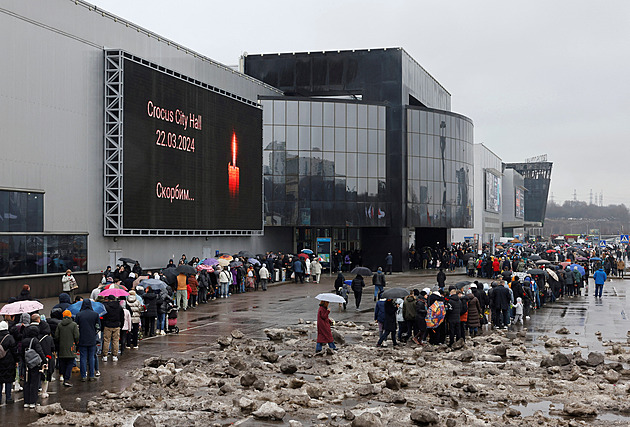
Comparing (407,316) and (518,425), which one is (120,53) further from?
(518,425)

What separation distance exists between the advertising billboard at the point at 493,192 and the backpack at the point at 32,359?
105 meters

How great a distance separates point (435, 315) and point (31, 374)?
11018 mm

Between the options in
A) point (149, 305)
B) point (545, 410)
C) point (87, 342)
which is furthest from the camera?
point (149, 305)

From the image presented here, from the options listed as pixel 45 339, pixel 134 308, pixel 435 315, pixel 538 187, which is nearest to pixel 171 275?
pixel 134 308

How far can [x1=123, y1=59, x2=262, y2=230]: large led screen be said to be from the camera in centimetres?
3506

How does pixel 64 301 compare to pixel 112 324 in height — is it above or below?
above

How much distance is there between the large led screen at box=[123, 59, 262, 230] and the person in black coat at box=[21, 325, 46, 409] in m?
21.2

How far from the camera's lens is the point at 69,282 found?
2833cm

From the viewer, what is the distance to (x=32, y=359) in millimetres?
13180

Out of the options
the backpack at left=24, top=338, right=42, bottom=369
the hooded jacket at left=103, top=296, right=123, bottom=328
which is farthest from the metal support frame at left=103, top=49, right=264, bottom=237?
the backpack at left=24, top=338, right=42, bottom=369

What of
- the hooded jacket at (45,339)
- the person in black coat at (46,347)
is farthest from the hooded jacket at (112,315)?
the hooded jacket at (45,339)

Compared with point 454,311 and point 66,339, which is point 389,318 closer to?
point 454,311

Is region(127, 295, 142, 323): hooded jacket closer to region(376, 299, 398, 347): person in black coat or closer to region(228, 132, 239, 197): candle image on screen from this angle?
region(376, 299, 398, 347): person in black coat

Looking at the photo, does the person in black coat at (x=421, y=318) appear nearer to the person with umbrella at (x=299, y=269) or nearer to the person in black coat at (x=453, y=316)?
the person in black coat at (x=453, y=316)
